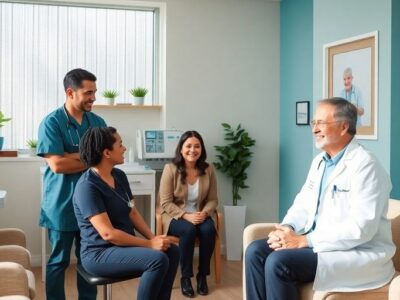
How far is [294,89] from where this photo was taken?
16.6ft

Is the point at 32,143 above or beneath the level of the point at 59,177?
above

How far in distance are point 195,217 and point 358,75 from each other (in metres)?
1.52

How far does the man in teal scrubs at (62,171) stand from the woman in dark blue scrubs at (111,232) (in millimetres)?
321

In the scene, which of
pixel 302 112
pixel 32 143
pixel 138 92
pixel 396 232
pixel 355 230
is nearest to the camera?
pixel 355 230

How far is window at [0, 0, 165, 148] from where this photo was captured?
4.80 meters

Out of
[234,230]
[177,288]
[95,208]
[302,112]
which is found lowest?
[177,288]

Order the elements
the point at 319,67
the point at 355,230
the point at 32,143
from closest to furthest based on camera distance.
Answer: the point at 355,230
the point at 319,67
the point at 32,143

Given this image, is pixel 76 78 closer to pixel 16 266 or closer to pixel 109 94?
pixel 16 266

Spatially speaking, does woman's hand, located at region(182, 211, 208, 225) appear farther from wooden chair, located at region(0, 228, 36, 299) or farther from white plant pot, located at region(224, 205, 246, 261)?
wooden chair, located at region(0, 228, 36, 299)

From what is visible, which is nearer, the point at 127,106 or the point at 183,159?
the point at 183,159

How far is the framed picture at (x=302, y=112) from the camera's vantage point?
4.78 meters

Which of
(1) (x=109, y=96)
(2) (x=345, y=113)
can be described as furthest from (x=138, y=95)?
(2) (x=345, y=113)

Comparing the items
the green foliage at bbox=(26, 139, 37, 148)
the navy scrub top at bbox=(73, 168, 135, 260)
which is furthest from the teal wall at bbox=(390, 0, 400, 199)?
the green foliage at bbox=(26, 139, 37, 148)

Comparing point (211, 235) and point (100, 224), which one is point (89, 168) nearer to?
point (100, 224)
